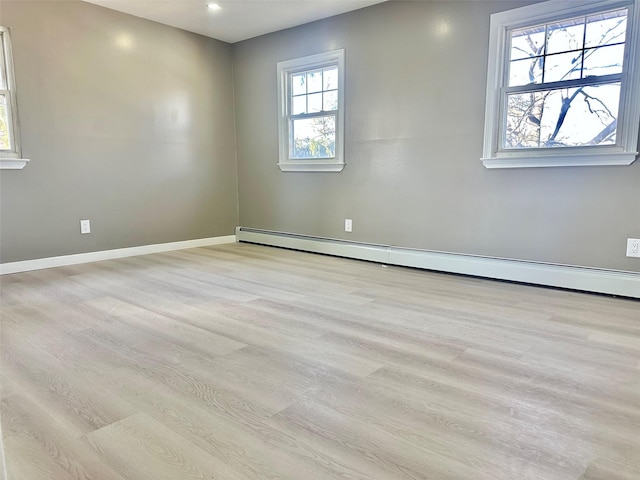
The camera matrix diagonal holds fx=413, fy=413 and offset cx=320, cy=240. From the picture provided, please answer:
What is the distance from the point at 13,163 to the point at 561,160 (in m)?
4.22

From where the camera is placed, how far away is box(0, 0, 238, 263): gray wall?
3.46 metres

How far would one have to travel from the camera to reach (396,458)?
1.19m

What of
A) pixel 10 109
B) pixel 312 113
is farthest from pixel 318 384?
pixel 10 109

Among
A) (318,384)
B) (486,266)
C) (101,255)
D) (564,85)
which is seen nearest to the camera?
(318,384)

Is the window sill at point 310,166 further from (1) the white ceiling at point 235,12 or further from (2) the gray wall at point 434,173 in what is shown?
(1) the white ceiling at point 235,12

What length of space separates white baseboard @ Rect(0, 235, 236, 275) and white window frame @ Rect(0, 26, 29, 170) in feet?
2.67

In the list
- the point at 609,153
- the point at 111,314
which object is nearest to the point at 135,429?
the point at 111,314

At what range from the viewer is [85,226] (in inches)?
152

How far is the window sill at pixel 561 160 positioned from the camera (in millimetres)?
2713

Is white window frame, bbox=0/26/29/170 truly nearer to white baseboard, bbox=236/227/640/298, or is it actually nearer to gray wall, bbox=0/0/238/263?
gray wall, bbox=0/0/238/263

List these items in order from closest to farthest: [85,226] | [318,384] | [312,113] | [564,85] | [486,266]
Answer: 1. [318,384]
2. [564,85]
3. [486,266]
4. [85,226]
5. [312,113]

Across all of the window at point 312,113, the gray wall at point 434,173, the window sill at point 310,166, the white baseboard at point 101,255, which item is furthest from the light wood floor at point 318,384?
the window at point 312,113

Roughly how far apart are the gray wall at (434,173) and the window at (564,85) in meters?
0.11

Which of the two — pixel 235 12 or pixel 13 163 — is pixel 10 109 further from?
pixel 235 12
